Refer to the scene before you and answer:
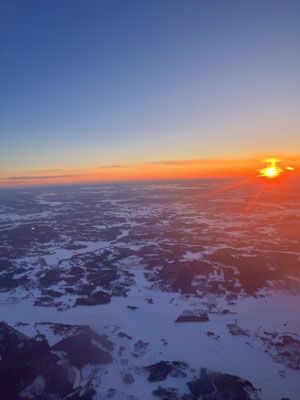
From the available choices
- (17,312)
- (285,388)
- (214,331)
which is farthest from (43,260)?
(285,388)

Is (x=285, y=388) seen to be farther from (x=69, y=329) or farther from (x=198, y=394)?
(x=69, y=329)

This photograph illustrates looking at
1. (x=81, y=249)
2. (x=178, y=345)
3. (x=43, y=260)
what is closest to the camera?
(x=178, y=345)

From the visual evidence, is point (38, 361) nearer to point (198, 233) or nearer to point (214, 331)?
point (214, 331)

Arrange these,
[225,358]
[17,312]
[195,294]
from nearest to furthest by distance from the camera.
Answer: [225,358] < [17,312] < [195,294]

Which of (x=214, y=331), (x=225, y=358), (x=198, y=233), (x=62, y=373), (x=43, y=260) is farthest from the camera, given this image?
(x=198, y=233)

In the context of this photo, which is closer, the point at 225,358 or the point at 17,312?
the point at 225,358

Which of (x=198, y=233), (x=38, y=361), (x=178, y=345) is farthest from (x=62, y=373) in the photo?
(x=198, y=233)
